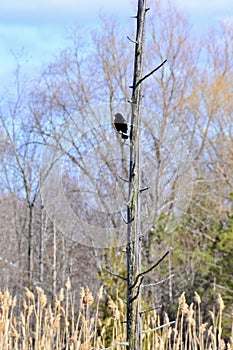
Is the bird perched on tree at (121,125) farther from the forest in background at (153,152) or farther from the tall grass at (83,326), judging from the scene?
the forest in background at (153,152)

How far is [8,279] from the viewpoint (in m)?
9.39

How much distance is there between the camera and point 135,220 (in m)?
1.34

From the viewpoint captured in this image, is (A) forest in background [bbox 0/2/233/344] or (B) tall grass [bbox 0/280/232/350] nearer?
(B) tall grass [bbox 0/280/232/350]

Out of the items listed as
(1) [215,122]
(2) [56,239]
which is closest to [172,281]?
(2) [56,239]

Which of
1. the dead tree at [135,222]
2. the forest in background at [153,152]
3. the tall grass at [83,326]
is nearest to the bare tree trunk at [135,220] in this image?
the dead tree at [135,222]

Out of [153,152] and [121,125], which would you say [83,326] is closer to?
[121,125]

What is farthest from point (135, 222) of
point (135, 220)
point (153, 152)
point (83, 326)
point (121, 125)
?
point (153, 152)

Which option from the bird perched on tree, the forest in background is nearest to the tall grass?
the bird perched on tree

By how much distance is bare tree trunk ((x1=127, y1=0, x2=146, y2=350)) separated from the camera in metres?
1.33

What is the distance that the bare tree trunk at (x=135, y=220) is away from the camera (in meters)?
1.33

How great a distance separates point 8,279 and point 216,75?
16.1 feet

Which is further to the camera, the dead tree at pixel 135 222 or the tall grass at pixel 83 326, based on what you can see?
the tall grass at pixel 83 326

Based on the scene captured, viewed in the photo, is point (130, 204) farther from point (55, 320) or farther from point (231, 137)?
point (231, 137)

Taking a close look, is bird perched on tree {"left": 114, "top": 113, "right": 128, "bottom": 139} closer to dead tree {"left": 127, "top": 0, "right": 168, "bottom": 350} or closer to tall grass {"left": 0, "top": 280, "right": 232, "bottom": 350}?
dead tree {"left": 127, "top": 0, "right": 168, "bottom": 350}
